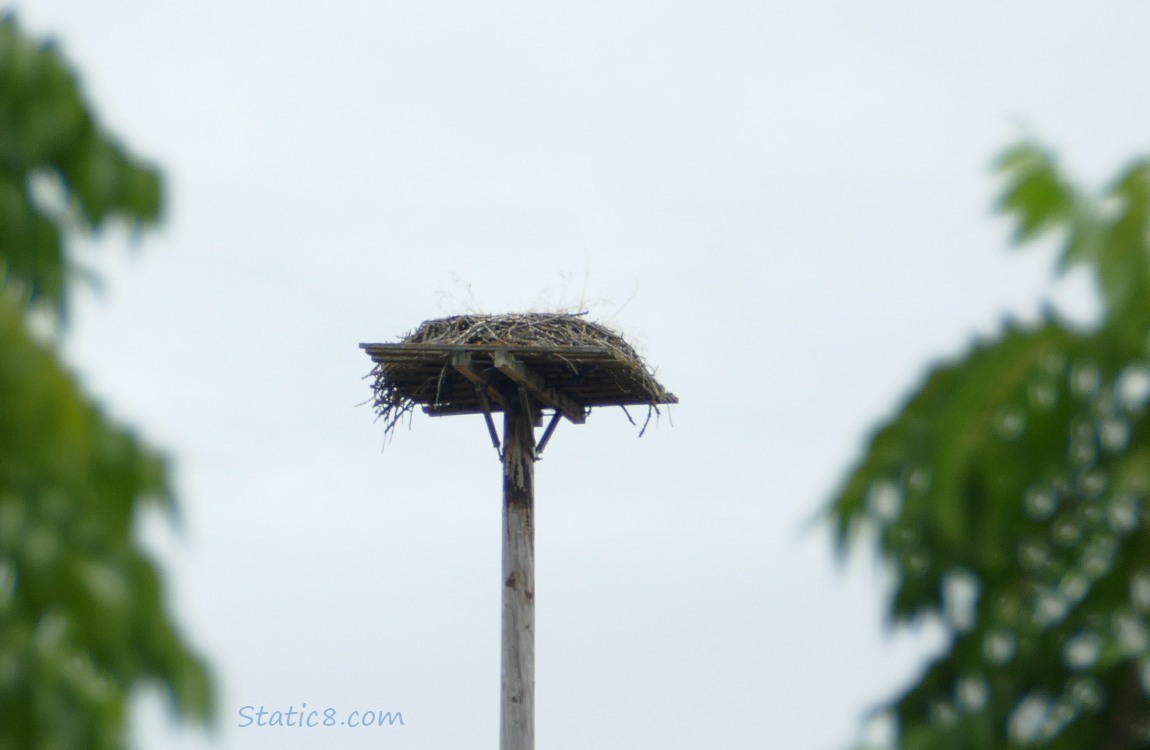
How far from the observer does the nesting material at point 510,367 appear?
8.98 m

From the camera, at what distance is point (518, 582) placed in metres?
9.16

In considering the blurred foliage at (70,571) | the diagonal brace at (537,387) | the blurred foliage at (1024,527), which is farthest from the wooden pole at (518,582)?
the blurred foliage at (70,571)

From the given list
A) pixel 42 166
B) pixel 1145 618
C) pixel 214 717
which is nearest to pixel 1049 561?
pixel 1145 618

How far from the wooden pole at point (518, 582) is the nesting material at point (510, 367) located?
0.82 feet

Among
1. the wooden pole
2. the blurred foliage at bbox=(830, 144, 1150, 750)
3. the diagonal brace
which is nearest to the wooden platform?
the diagonal brace

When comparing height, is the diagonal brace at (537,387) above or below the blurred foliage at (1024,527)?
above

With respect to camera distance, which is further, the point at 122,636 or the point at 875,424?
the point at 875,424

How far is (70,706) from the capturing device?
1.44 meters

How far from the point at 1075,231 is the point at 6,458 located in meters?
1.19

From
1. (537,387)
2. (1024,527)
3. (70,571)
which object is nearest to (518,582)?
(537,387)

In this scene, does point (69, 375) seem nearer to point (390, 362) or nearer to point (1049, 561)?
point (1049, 561)

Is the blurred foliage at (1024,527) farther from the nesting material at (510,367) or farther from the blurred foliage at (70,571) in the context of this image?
the nesting material at (510,367)

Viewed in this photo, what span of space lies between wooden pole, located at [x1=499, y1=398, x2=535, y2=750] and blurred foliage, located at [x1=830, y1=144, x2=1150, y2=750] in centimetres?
705

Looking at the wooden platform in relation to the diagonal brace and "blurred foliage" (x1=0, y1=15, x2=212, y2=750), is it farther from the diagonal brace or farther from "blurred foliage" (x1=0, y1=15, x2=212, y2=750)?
"blurred foliage" (x1=0, y1=15, x2=212, y2=750)
